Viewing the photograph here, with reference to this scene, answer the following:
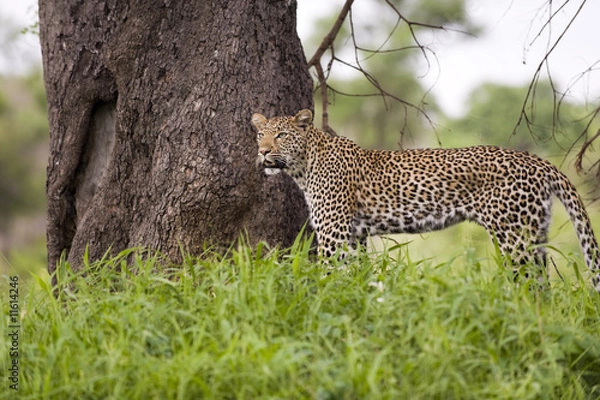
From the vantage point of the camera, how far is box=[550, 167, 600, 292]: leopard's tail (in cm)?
651

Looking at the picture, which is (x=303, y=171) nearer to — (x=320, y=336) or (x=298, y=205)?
(x=298, y=205)

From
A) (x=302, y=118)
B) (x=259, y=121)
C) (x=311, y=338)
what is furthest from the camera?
(x=302, y=118)

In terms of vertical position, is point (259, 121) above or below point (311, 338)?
above

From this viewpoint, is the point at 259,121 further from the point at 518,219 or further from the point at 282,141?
the point at 518,219

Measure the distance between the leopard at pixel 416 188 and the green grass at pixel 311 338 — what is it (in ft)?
4.81

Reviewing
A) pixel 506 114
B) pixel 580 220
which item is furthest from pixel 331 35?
pixel 506 114

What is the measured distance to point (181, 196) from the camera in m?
6.50

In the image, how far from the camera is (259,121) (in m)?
6.71

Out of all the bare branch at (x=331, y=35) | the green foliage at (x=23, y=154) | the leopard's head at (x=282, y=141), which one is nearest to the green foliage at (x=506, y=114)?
the green foliage at (x=23, y=154)

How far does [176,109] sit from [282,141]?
2.84 feet

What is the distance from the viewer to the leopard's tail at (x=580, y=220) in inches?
256

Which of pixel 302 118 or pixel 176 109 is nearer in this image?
pixel 176 109

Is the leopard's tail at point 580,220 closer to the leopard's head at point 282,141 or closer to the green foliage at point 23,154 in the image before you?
the leopard's head at point 282,141

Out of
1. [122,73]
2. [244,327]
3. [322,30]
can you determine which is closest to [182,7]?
[122,73]
